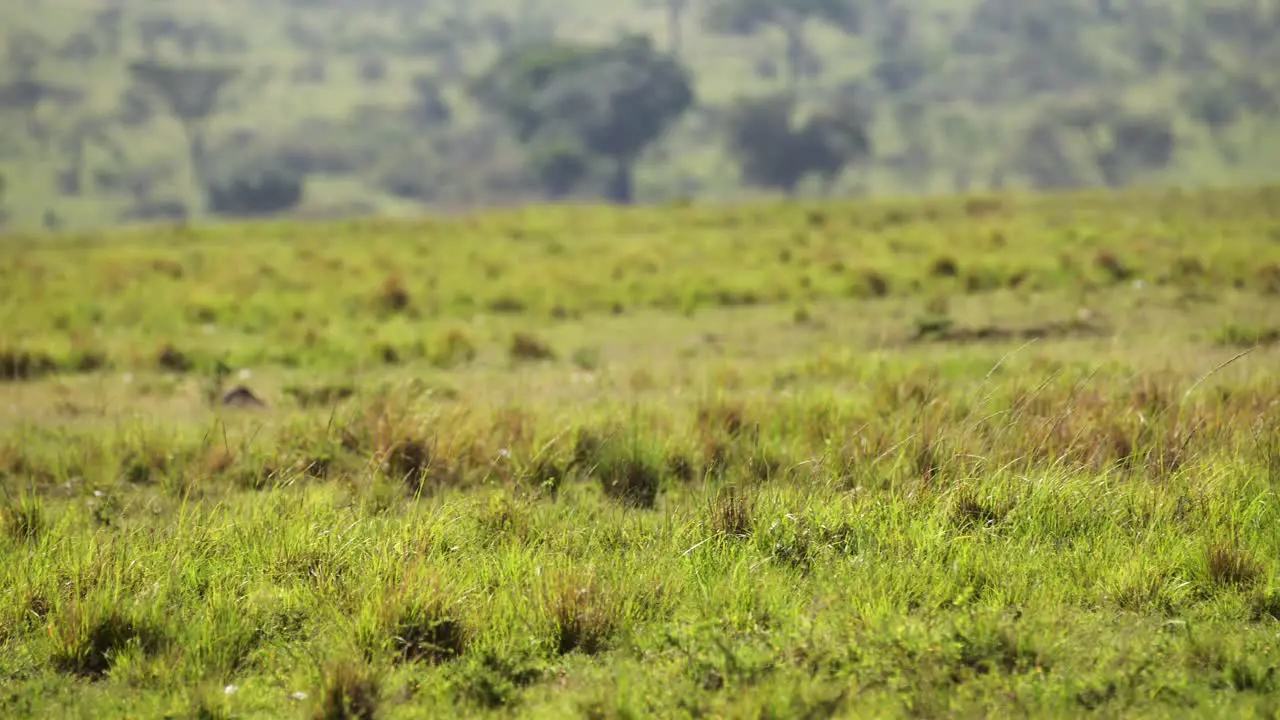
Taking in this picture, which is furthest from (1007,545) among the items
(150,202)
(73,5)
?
(73,5)

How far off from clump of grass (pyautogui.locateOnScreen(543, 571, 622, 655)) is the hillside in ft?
378

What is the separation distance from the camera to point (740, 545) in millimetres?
7176

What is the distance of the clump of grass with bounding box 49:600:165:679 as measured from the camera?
6027 mm

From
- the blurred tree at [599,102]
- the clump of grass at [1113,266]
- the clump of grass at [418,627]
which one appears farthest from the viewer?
the blurred tree at [599,102]

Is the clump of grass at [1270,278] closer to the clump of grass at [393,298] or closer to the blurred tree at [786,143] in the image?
the clump of grass at [393,298]

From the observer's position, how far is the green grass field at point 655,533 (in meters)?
5.63

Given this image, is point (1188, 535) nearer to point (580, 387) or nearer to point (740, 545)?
point (740, 545)

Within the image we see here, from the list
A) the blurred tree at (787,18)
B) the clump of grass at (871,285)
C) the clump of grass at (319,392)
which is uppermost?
the blurred tree at (787,18)

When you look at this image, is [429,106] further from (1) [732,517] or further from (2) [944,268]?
(1) [732,517]

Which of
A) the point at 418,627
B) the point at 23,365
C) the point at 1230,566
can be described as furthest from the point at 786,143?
the point at 418,627

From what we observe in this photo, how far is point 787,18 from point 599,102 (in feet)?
187

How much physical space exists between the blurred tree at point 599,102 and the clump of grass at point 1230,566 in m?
119

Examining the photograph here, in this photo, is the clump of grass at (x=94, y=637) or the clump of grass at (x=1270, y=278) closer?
the clump of grass at (x=94, y=637)

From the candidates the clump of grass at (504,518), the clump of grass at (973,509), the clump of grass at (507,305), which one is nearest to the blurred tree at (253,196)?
the clump of grass at (507,305)
